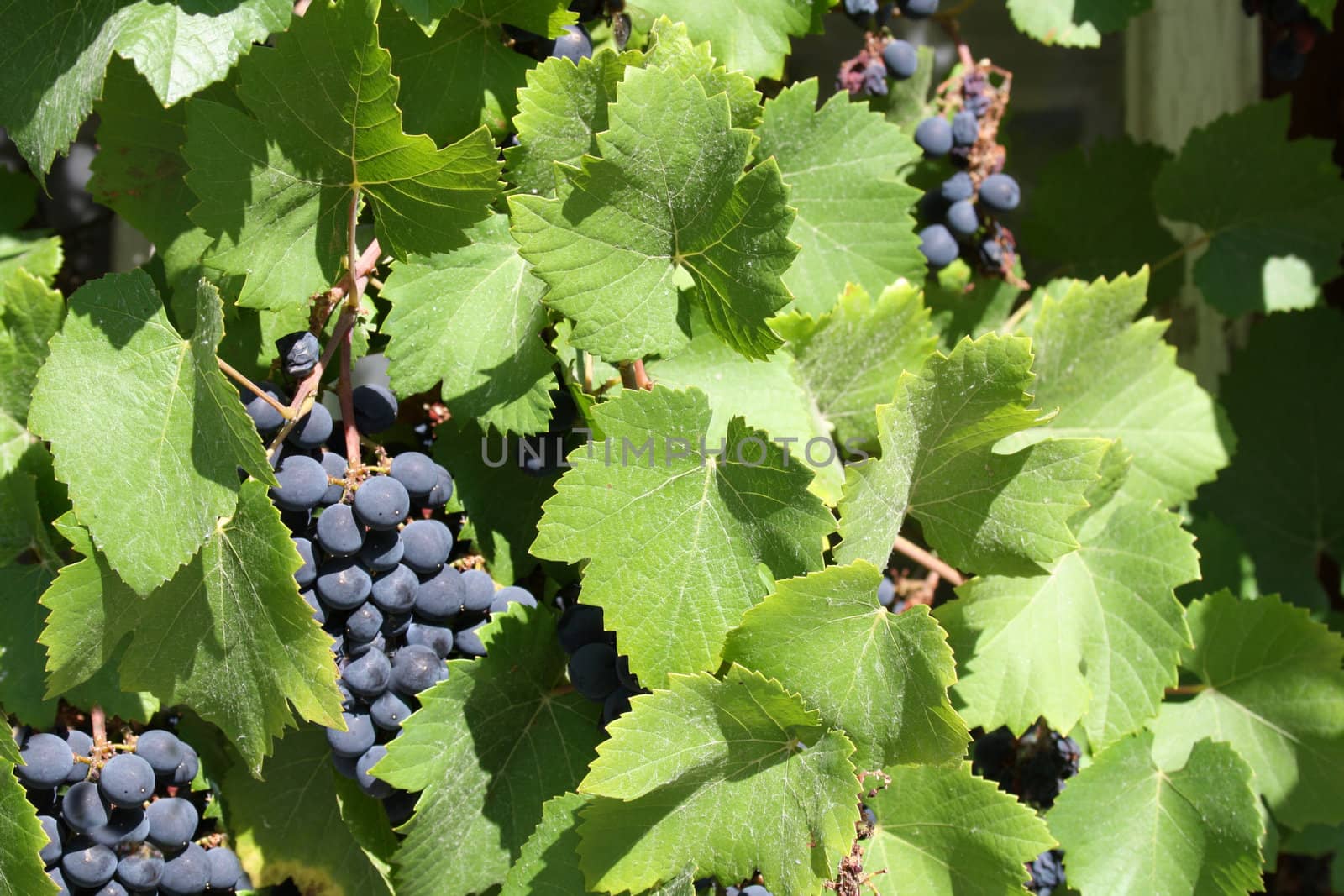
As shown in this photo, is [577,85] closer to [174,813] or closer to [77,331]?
[77,331]

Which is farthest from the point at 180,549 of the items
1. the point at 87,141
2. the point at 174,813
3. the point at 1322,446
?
the point at 1322,446

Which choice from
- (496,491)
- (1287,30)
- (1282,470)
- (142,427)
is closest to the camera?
(142,427)

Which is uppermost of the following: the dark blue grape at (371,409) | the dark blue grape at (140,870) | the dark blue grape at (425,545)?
the dark blue grape at (371,409)

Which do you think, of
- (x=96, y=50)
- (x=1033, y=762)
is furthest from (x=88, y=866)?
(x=1033, y=762)

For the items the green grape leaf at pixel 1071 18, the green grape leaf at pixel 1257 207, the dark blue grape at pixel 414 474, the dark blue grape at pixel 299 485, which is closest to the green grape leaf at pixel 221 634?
the dark blue grape at pixel 299 485

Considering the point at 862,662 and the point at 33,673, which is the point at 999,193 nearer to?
the point at 862,662

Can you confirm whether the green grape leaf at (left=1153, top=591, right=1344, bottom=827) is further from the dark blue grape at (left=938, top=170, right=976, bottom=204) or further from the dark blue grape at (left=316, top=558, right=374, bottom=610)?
the dark blue grape at (left=316, top=558, right=374, bottom=610)

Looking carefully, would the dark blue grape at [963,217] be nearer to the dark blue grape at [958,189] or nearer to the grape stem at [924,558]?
the dark blue grape at [958,189]
